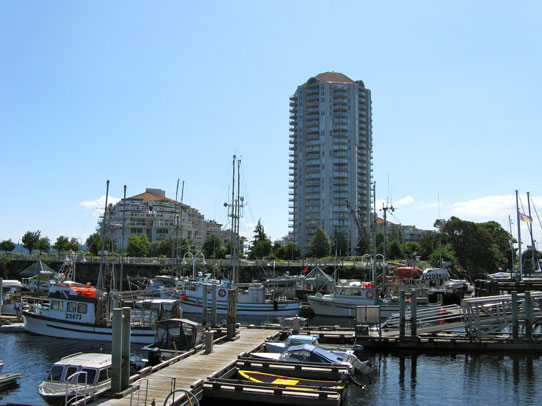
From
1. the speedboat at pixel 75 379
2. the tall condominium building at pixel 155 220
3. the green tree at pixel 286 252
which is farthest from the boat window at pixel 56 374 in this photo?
the tall condominium building at pixel 155 220

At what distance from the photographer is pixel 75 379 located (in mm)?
19297

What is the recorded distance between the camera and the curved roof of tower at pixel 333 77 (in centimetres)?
15023

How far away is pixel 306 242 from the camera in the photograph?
482 ft

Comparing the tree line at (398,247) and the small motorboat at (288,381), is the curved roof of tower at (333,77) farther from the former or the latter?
the small motorboat at (288,381)

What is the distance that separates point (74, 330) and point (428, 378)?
24.6m

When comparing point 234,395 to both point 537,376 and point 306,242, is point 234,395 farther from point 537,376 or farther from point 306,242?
point 306,242

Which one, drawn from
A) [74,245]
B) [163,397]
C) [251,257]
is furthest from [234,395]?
[74,245]

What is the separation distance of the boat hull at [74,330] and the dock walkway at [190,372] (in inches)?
300

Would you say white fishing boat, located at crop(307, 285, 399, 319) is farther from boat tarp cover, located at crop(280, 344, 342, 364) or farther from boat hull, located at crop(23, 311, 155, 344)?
boat tarp cover, located at crop(280, 344, 342, 364)

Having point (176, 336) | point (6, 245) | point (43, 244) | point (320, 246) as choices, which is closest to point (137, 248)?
point (43, 244)

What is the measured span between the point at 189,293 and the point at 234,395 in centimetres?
3647

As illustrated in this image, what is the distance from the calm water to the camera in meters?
21.8

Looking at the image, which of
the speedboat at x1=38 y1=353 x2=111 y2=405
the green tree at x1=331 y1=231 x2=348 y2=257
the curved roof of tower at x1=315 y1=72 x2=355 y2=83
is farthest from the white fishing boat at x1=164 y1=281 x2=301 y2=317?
the curved roof of tower at x1=315 y1=72 x2=355 y2=83

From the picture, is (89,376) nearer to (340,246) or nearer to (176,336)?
(176,336)
